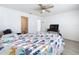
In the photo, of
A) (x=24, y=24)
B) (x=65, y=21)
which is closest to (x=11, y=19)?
(x=24, y=24)

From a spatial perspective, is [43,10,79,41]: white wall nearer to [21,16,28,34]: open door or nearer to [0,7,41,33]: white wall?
[0,7,41,33]: white wall

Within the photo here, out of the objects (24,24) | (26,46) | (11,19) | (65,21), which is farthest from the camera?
(24,24)

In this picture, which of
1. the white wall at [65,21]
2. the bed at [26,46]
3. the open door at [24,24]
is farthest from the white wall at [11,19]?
the bed at [26,46]

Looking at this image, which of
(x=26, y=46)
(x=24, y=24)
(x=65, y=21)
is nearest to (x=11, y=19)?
(x=24, y=24)

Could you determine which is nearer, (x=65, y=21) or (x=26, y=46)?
(x=26, y=46)

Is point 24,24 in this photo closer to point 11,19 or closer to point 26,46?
point 11,19

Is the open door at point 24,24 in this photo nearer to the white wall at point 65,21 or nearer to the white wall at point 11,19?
the white wall at point 11,19

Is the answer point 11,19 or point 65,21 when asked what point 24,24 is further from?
point 65,21

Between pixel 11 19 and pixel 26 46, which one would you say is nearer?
pixel 26 46

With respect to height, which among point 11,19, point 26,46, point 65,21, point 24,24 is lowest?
point 26,46

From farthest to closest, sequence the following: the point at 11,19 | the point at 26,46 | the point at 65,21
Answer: the point at 11,19 → the point at 65,21 → the point at 26,46

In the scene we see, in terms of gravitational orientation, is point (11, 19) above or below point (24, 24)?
above

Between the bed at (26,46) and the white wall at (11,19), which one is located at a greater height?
the white wall at (11,19)
